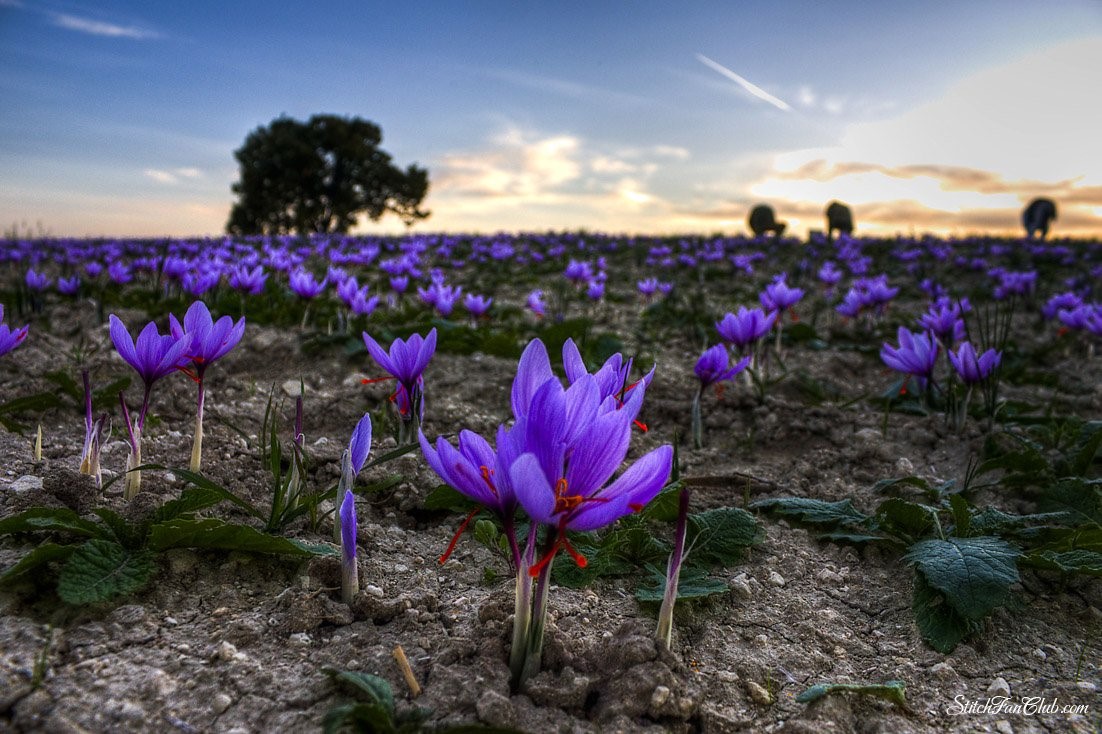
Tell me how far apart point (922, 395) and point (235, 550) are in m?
3.60

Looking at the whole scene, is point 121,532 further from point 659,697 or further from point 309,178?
point 309,178

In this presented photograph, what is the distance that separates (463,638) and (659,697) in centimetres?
47

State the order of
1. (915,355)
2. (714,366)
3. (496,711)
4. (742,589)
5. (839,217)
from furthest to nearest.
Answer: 1. (839,217)
2. (915,355)
3. (714,366)
4. (742,589)
5. (496,711)

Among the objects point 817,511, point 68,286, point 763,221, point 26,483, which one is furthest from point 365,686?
point 763,221

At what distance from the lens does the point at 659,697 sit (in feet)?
Answer: 4.62

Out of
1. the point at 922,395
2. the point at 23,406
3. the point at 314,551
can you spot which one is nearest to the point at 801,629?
the point at 314,551

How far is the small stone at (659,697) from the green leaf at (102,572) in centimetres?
120

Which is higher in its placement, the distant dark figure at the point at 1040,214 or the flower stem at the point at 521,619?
the distant dark figure at the point at 1040,214

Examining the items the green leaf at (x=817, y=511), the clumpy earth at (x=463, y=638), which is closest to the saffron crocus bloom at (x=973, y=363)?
the clumpy earth at (x=463, y=638)

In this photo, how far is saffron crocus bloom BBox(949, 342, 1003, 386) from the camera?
10.8ft

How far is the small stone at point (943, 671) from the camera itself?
1.67m

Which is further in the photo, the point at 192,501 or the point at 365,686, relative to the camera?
the point at 192,501

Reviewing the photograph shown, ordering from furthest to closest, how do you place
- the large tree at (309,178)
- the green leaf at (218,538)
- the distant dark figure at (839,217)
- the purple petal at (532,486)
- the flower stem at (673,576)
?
the large tree at (309,178), the distant dark figure at (839,217), the green leaf at (218,538), the flower stem at (673,576), the purple petal at (532,486)

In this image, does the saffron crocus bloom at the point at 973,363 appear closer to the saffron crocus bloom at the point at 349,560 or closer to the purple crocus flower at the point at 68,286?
the saffron crocus bloom at the point at 349,560
